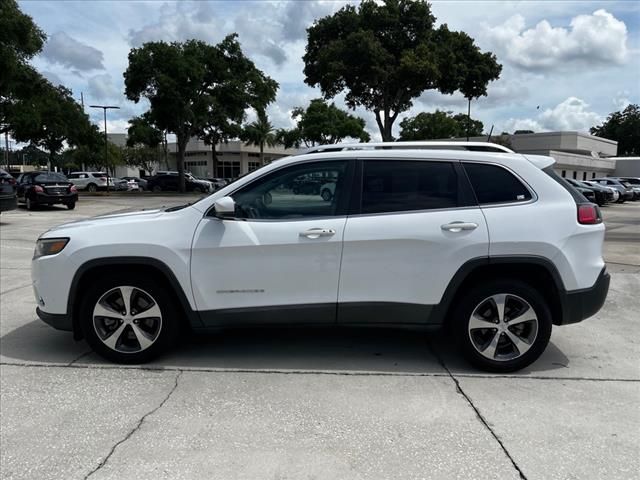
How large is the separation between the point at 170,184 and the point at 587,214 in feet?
137

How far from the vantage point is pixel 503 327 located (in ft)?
13.6

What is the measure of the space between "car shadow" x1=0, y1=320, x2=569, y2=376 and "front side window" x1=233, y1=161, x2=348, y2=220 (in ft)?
3.25

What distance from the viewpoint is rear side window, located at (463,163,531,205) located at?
4.14 m

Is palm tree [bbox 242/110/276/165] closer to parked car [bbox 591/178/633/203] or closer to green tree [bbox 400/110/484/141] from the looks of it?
green tree [bbox 400/110/484/141]

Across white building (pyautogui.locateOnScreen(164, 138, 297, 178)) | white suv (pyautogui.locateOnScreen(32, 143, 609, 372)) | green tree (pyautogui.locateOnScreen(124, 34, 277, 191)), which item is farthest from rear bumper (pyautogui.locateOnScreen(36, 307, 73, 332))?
white building (pyautogui.locateOnScreen(164, 138, 297, 178))

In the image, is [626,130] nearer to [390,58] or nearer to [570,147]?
[570,147]

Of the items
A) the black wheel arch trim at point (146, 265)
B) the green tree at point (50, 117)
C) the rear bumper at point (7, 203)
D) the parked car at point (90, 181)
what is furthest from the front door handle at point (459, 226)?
the parked car at point (90, 181)

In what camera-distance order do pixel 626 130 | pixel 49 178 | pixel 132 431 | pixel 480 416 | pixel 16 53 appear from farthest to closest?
pixel 626 130 → pixel 16 53 → pixel 49 178 → pixel 480 416 → pixel 132 431

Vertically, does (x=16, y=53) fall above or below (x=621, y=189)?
above

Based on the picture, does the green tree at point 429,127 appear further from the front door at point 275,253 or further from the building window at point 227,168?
the front door at point 275,253

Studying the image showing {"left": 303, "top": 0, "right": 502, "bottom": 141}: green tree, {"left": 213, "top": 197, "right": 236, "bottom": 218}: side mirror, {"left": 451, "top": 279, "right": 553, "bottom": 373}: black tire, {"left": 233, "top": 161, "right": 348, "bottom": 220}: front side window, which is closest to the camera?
{"left": 213, "top": 197, "right": 236, "bottom": 218}: side mirror

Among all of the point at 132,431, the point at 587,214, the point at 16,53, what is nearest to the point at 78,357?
the point at 132,431

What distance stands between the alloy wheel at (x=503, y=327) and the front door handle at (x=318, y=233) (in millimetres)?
1281

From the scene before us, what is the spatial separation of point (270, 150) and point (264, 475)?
74.5 metres
